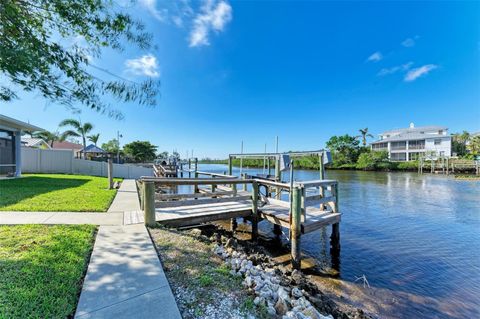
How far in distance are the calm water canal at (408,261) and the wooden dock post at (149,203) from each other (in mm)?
4196

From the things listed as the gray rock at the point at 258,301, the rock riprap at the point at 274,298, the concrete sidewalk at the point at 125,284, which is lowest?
the rock riprap at the point at 274,298

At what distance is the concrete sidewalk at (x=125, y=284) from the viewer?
2.16 meters

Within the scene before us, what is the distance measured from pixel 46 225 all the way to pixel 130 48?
4.22m

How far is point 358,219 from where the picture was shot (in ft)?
33.0

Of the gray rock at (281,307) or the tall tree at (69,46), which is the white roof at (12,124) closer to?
the tall tree at (69,46)

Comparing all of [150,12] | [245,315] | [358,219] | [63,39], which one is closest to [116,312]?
[245,315]

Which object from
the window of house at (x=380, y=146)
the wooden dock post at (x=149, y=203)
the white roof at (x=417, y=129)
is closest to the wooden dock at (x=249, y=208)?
the wooden dock post at (x=149, y=203)

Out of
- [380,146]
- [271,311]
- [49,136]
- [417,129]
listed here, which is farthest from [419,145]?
[49,136]

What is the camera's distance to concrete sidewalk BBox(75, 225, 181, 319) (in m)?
2.16

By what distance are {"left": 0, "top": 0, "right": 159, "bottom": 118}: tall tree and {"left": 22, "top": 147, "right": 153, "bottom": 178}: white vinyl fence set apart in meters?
19.1

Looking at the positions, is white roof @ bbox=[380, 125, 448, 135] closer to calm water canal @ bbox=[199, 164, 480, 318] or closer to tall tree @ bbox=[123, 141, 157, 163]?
calm water canal @ bbox=[199, 164, 480, 318]

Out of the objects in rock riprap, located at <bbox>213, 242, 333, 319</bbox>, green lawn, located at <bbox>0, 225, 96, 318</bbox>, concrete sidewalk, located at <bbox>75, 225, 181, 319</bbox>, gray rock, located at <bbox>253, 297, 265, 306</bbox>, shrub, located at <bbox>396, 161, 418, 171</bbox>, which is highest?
shrub, located at <bbox>396, 161, 418, 171</bbox>

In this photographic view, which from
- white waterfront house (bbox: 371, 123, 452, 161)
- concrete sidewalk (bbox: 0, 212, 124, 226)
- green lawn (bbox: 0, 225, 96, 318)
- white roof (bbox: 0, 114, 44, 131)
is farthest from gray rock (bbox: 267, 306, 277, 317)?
white waterfront house (bbox: 371, 123, 452, 161)

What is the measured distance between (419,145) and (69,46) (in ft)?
189
